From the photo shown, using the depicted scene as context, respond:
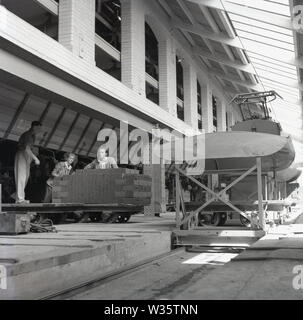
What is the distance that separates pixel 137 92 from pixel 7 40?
6419mm

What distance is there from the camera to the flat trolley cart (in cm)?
760

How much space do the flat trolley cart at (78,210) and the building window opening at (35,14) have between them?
16.5 feet

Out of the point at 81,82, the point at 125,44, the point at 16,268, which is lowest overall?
the point at 16,268

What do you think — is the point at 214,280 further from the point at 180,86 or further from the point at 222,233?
the point at 180,86

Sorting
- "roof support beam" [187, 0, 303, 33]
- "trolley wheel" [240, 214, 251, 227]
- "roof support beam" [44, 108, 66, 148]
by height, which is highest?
"roof support beam" [187, 0, 303, 33]

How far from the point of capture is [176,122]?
17797mm

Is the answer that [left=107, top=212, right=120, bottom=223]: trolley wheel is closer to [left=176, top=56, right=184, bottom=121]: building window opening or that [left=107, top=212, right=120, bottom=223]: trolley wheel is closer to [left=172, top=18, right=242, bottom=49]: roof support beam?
[left=172, top=18, right=242, bottom=49]: roof support beam

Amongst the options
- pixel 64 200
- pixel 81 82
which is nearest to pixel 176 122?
pixel 81 82

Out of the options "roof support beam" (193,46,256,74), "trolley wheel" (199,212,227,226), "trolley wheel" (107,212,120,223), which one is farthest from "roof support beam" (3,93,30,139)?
"roof support beam" (193,46,256,74)

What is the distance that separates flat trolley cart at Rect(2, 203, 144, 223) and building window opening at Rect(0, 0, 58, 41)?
5.02 m

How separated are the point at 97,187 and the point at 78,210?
666mm

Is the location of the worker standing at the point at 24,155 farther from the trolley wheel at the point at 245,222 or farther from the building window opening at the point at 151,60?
the building window opening at the point at 151,60

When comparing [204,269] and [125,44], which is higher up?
[125,44]
